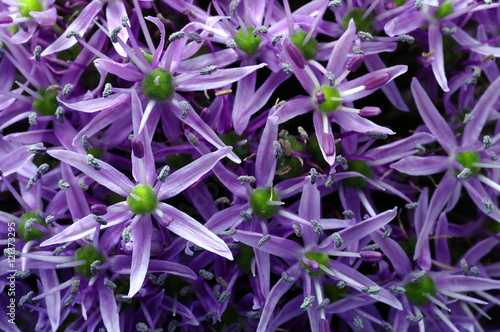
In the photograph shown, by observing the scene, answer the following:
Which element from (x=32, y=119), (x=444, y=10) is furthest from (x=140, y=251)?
(x=444, y=10)

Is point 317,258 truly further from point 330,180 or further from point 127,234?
point 127,234

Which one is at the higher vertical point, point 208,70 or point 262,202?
Answer: point 208,70

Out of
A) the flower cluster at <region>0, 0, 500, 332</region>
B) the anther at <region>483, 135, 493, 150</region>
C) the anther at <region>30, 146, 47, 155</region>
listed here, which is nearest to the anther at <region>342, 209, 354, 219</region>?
the flower cluster at <region>0, 0, 500, 332</region>

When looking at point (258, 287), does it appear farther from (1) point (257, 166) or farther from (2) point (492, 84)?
(2) point (492, 84)

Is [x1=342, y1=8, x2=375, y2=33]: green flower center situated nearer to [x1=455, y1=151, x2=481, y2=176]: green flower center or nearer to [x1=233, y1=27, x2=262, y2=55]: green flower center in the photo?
[x1=233, y1=27, x2=262, y2=55]: green flower center

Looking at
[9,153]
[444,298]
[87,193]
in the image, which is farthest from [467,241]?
[9,153]

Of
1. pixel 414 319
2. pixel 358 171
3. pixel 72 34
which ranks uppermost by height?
pixel 72 34

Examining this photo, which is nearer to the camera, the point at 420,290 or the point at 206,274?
the point at 206,274
